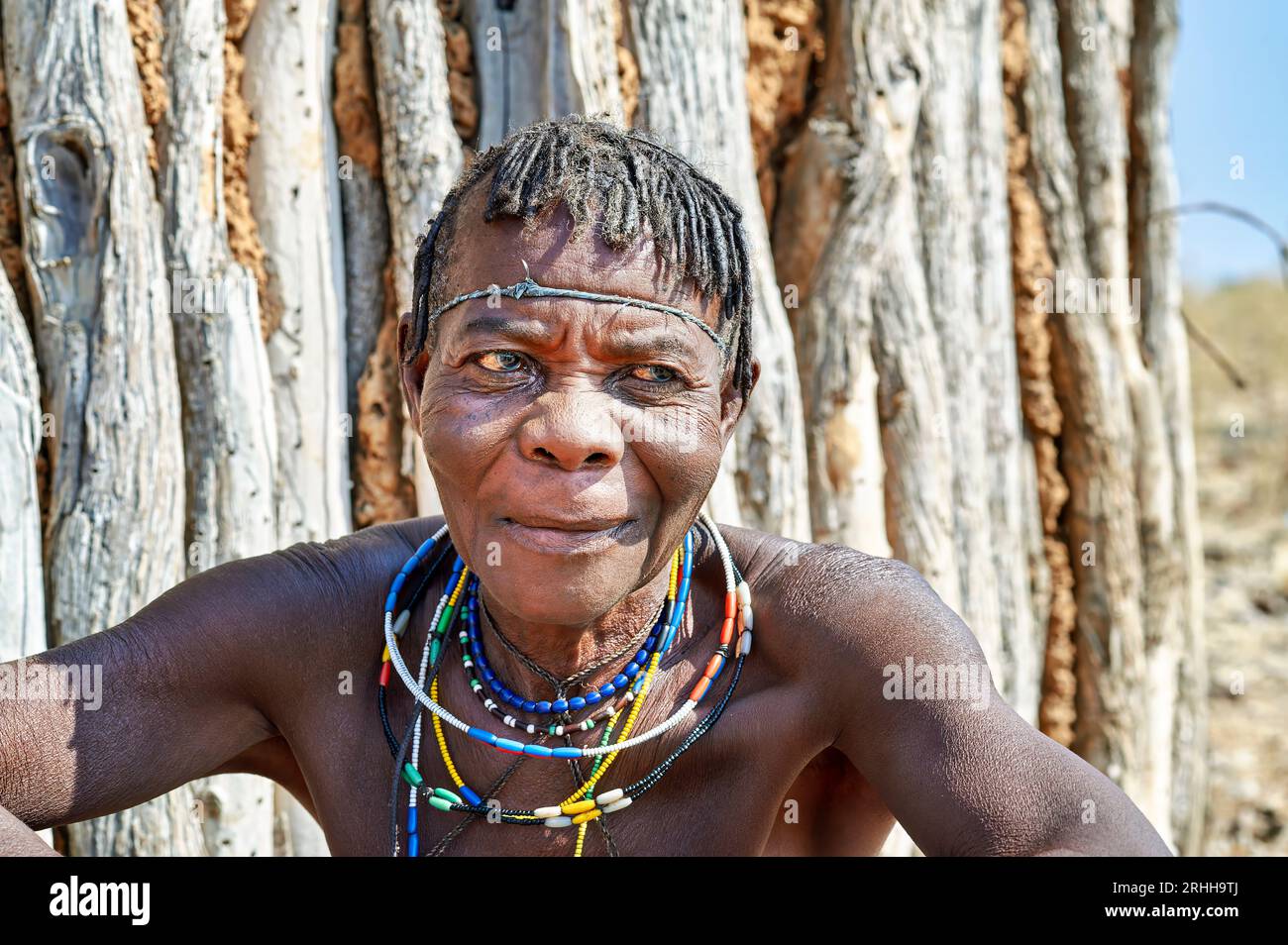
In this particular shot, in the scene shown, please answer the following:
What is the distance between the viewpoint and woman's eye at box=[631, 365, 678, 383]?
87.4 inches

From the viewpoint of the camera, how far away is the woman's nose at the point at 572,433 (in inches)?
82.4

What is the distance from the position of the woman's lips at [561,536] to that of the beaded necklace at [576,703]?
1.28 ft

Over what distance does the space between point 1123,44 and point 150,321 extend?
394 centimetres

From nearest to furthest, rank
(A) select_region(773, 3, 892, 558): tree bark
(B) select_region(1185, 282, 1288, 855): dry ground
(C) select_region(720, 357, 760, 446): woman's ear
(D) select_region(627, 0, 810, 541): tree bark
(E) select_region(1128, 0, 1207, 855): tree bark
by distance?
(C) select_region(720, 357, 760, 446): woman's ear
(D) select_region(627, 0, 810, 541): tree bark
(A) select_region(773, 3, 892, 558): tree bark
(E) select_region(1128, 0, 1207, 855): tree bark
(B) select_region(1185, 282, 1288, 855): dry ground

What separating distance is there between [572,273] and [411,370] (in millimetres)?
468

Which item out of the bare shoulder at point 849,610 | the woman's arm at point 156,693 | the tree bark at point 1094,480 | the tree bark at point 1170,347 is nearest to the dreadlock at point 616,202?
the bare shoulder at point 849,610

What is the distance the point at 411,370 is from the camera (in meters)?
2.49

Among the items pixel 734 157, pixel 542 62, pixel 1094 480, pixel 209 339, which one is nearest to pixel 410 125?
pixel 542 62

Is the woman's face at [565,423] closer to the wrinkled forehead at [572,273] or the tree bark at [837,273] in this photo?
the wrinkled forehead at [572,273]

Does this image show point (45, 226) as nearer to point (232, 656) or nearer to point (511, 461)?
point (232, 656)

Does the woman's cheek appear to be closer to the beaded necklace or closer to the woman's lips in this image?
the woman's lips

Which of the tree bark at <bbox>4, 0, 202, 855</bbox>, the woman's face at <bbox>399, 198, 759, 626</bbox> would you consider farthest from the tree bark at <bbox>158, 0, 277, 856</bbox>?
the woman's face at <bbox>399, 198, 759, 626</bbox>

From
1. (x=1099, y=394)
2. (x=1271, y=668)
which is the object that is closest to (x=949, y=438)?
(x=1099, y=394)

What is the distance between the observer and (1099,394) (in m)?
5.13
